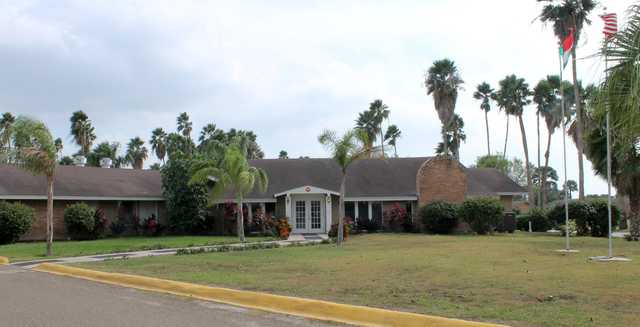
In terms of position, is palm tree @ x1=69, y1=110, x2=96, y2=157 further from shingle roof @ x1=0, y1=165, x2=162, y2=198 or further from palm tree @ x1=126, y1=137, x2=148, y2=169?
shingle roof @ x1=0, y1=165, x2=162, y2=198

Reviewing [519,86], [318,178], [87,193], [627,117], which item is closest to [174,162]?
[87,193]

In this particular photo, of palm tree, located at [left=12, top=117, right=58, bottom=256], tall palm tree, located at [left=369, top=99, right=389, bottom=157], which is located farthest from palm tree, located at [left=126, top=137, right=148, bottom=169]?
palm tree, located at [left=12, top=117, right=58, bottom=256]

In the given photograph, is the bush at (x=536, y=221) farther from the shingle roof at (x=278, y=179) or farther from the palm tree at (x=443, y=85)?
the palm tree at (x=443, y=85)

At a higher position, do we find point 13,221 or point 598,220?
point 13,221

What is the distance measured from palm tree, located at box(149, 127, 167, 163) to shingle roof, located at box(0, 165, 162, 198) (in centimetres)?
3268

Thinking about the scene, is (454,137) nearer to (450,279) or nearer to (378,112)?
(378,112)

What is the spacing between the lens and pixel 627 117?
8453mm

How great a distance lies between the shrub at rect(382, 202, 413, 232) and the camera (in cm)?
3384

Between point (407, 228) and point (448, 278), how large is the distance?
21.7 meters

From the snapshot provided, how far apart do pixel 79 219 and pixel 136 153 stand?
147 feet

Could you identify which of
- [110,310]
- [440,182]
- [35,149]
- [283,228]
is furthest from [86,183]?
[110,310]

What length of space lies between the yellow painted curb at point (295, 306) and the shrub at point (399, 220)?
21.4 meters

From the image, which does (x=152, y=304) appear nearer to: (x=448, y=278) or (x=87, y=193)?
(x=448, y=278)

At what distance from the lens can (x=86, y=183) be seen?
33.1 metres
